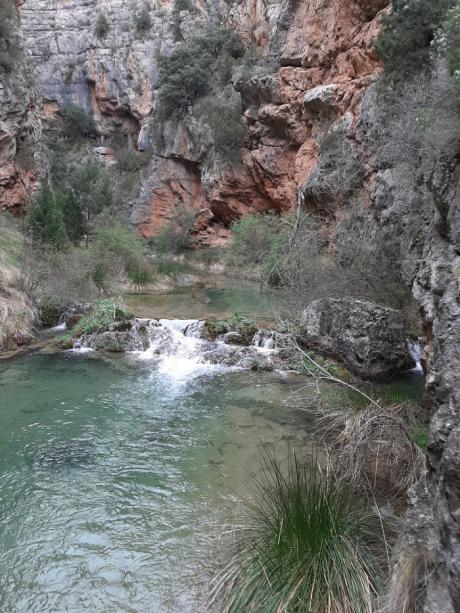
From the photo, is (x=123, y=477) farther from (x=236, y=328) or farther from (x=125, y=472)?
(x=236, y=328)

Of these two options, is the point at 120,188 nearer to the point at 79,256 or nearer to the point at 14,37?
the point at 14,37

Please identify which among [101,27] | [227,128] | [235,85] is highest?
[101,27]

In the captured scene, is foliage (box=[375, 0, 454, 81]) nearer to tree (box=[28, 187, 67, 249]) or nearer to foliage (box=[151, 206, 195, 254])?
tree (box=[28, 187, 67, 249])

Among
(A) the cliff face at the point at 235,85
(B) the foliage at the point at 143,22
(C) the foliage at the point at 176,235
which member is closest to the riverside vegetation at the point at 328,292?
(A) the cliff face at the point at 235,85

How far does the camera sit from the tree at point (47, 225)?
14.3 metres

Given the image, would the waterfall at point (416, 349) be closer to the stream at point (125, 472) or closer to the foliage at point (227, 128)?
the stream at point (125, 472)

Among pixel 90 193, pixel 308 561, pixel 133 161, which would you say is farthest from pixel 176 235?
pixel 308 561

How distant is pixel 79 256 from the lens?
14.4 m

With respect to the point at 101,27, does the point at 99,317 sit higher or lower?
lower

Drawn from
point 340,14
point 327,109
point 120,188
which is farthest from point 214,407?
point 120,188

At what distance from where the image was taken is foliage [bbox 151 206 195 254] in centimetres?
3047

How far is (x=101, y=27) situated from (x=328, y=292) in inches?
1811

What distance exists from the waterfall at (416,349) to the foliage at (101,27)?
47279mm

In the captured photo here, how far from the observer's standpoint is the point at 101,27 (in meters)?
43.7
